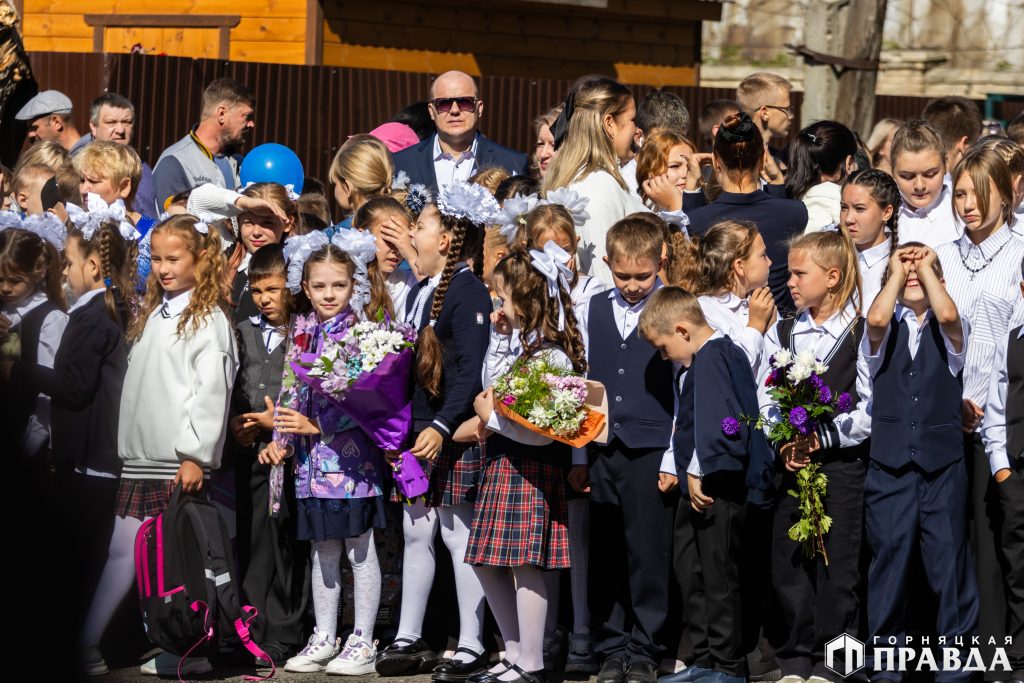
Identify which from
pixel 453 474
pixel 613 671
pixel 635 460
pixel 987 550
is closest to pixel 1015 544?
pixel 987 550

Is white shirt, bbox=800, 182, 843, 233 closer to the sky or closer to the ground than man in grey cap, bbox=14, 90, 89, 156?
closer to the ground

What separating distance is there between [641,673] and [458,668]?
0.82 metres

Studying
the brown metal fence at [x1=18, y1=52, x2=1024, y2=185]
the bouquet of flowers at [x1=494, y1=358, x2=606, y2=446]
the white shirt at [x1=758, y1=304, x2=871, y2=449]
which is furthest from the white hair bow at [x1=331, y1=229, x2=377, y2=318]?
the brown metal fence at [x1=18, y1=52, x2=1024, y2=185]

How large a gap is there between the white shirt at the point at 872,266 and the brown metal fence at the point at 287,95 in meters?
8.23

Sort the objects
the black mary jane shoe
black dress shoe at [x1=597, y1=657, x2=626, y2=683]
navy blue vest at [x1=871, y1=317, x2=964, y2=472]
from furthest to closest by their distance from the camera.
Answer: black dress shoe at [x1=597, y1=657, x2=626, y2=683] < the black mary jane shoe < navy blue vest at [x1=871, y1=317, x2=964, y2=472]

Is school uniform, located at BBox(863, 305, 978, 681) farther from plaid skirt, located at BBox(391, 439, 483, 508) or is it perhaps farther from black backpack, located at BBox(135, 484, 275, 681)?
black backpack, located at BBox(135, 484, 275, 681)

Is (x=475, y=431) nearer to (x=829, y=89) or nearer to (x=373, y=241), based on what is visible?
(x=373, y=241)

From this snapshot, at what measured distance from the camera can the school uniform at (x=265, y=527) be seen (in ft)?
22.3

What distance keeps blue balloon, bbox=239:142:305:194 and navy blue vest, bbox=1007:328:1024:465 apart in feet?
14.3

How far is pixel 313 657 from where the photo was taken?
650 centimetres

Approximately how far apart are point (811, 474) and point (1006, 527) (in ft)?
2.86

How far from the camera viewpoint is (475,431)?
6.22 meters

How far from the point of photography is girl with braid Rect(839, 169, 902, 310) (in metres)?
6.46

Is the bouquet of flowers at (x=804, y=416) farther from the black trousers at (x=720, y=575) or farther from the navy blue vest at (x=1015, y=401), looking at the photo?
the navy blue vest at (x=1015, y=401)
